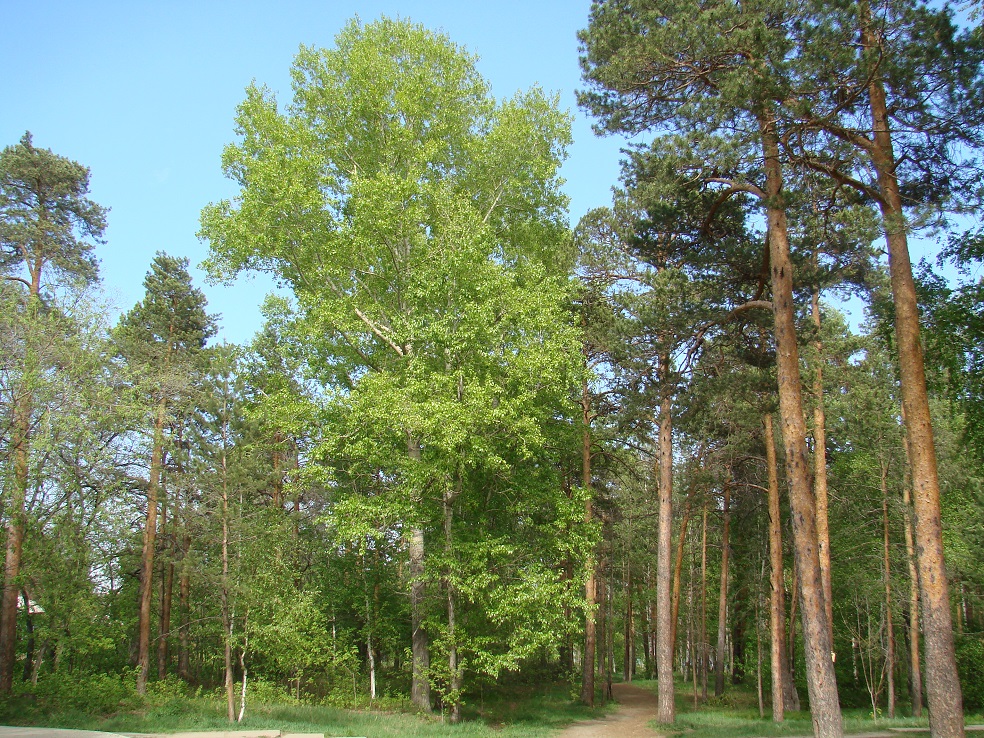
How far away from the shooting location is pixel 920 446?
10.6m

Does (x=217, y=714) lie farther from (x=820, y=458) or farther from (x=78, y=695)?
(x=820, y=458)

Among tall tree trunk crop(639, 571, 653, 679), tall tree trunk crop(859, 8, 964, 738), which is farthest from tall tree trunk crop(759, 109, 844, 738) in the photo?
tall tree trunk crop(639, 571, 653, 679)

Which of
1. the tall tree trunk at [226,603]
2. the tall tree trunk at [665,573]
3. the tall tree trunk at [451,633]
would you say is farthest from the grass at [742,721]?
the tall tree trunk at [226,603]

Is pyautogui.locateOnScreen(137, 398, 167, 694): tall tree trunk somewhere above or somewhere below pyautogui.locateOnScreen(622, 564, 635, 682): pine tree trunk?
above

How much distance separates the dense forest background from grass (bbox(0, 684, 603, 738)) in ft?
3.76

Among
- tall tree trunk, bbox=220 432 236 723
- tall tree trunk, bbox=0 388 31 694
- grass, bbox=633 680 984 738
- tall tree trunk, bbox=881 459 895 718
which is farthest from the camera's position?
tall tree trunk, bbox=881 459 895 718

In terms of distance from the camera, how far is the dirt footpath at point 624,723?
17828 millimetres

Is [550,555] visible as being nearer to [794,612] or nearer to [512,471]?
[512,471]

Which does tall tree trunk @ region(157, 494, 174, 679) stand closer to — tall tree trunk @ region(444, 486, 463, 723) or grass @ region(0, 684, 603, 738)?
grass @ region(0, 684, 603, 738)

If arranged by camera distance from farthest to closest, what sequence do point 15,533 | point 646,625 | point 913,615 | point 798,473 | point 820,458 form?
1. point 646,625
2. point 913,615
3. point 820,458
4. point 15,533
5. point 798,473

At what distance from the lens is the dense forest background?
11.3 meters

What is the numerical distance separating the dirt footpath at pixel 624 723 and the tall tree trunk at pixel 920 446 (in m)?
8.59

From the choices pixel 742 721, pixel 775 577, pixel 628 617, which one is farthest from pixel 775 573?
pixel 628 617

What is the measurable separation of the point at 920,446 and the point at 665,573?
8.93 meters
